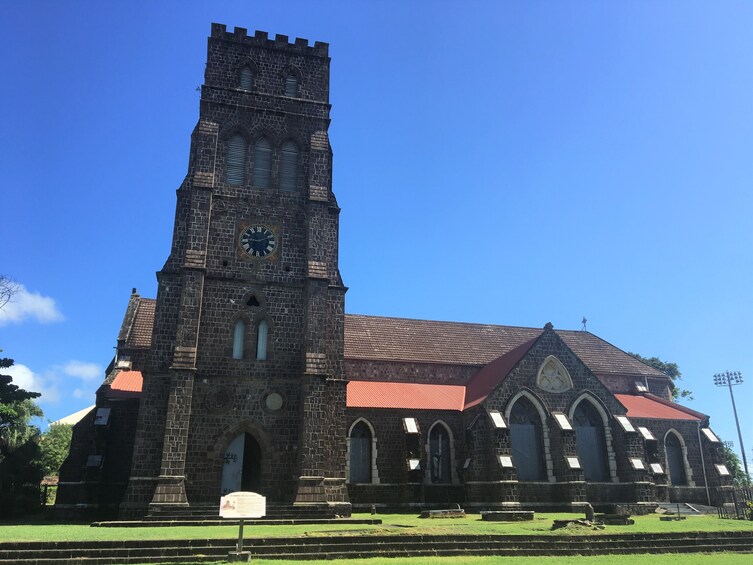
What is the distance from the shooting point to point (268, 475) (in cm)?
2469

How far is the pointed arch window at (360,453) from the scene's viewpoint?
3050 cm

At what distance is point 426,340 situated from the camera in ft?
128

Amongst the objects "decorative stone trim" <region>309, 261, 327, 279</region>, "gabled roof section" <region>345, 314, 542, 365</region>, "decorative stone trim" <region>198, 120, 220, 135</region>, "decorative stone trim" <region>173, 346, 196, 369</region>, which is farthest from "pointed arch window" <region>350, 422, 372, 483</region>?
"decorative stone trim" <region>198, 120, 220, 135</region>

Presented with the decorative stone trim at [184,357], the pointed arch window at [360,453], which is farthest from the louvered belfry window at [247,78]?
the pointed arch window at [360,453]

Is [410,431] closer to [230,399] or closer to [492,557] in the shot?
[230,399]

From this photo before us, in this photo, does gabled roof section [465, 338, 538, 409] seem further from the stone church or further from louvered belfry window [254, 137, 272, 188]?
Result: louvered belfry window [254, 137, 272, 188]

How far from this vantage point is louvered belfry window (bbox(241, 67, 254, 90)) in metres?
30.2

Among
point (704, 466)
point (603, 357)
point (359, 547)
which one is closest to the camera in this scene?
point (359, 547)

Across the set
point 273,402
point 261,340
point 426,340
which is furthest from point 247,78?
point 426,340

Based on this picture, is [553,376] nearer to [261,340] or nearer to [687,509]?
[687,509]

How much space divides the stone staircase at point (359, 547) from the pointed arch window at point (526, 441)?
10.9 m

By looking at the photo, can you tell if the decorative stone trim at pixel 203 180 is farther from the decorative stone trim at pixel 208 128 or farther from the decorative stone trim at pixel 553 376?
the decorative stone trim at pixel 553 376

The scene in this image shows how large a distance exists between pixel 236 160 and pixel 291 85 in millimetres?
5438

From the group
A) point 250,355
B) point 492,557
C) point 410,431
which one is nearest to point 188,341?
point 250,355
